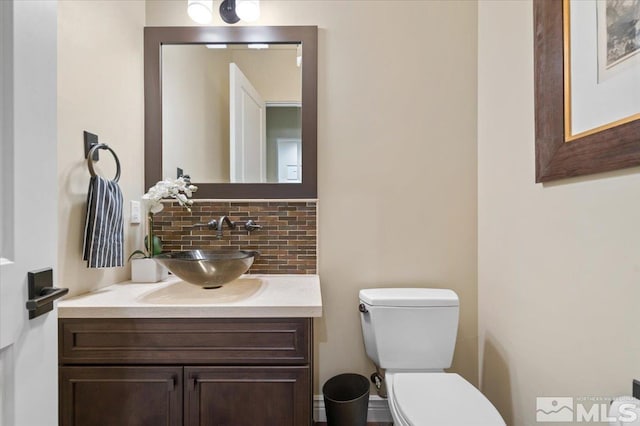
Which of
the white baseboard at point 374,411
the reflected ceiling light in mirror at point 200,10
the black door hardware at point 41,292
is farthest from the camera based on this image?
the white baseboard at point 374,411

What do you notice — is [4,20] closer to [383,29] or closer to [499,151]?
[383,29]

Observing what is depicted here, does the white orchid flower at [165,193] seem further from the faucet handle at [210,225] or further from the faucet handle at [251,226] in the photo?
the faucet handle at [251,226]

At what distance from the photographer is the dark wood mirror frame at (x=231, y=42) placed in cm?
159

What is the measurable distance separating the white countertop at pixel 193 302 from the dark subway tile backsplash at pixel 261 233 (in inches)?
11.8

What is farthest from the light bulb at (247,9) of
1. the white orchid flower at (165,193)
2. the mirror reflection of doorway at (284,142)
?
the white orchid flower at (165,193)

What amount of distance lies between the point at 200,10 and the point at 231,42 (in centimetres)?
19

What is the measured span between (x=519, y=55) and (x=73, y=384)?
2.12 m

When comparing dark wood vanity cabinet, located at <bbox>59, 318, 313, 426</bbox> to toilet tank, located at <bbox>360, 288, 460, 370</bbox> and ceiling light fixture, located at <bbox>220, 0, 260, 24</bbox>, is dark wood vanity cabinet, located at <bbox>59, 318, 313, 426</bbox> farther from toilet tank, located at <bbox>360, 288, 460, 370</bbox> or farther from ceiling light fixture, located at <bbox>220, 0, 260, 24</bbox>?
ceiling light fixture, located at <bbox>220, 0, 260, 24</bbox>

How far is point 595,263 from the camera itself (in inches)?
36.8

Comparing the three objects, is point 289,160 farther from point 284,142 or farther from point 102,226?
point 102,226

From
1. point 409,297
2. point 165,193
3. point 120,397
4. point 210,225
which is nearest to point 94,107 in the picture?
point 165,193

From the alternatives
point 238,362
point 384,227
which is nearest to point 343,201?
point 384,227

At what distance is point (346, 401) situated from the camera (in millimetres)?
→ 1456

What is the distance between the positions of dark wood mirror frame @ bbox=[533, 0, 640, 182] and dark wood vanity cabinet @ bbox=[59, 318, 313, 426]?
1.05 meters
